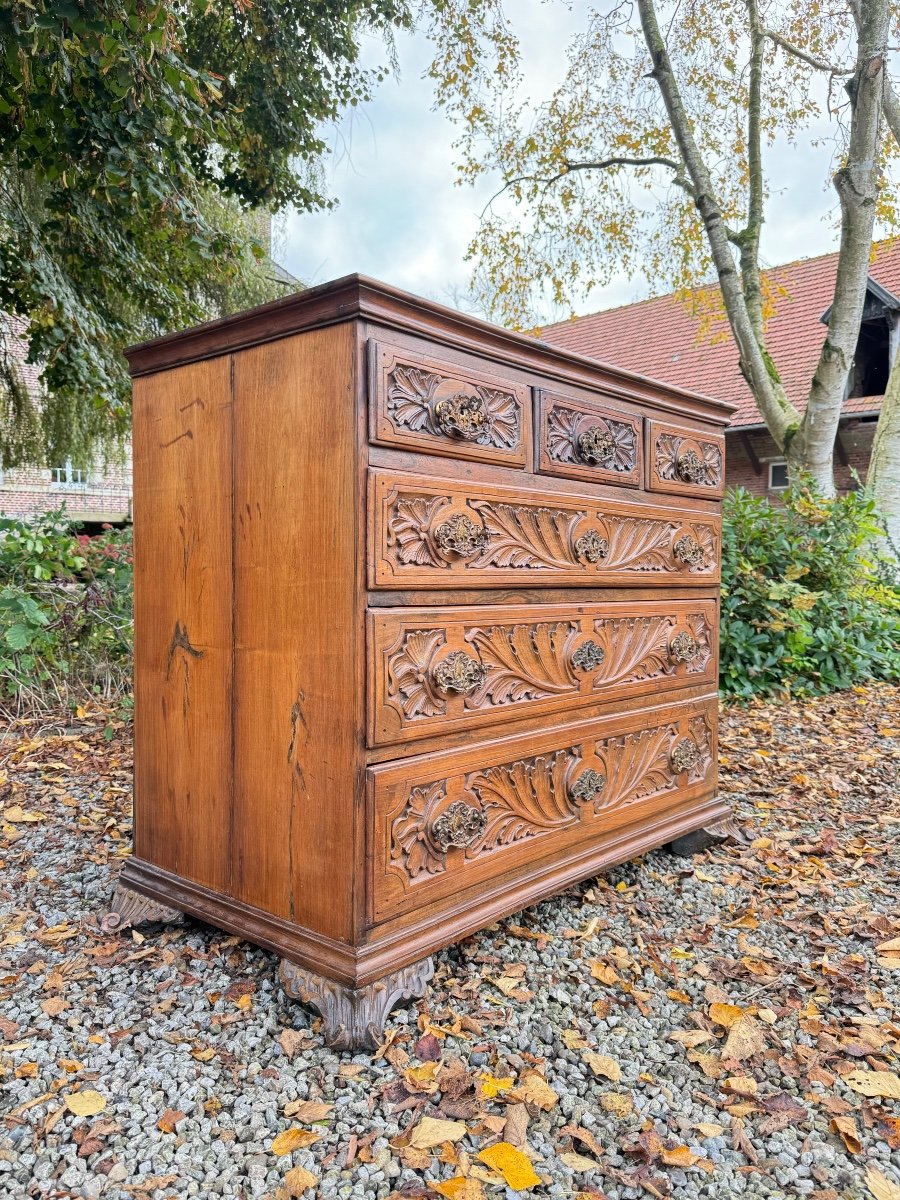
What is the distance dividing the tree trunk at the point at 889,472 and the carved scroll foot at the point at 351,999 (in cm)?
610

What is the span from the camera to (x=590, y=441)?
1.97 meters

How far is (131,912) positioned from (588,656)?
4.38 feet

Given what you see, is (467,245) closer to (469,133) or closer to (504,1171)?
(469,133)

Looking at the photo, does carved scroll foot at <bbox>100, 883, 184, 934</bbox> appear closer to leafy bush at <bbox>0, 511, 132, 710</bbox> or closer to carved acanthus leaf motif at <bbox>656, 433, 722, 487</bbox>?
carved acanthus leaf motif at <bbox>656, 433, 722, 487</bbox>

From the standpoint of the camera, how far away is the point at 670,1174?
1159 millimetres

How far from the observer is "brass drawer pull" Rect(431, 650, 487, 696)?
5.19ft

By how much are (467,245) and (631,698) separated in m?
8.29

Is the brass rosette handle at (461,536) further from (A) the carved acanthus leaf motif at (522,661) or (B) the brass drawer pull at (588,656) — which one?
(B) the brass drawer pull at (588,656)

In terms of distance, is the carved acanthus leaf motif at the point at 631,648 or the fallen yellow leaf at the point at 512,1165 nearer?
the fallen yellow leaf at the point at 512,1165

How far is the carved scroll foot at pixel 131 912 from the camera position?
5.97ft

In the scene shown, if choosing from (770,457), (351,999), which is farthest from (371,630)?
(770,457)

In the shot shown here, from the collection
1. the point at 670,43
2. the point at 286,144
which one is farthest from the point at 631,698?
the point at 670,43

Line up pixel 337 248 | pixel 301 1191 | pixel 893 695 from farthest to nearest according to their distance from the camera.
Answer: pixel 337 248, pixel 893 695, pixel 301 1191

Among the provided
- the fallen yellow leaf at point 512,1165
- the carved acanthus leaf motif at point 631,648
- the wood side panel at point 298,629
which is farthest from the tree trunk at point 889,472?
the fallen yellow leaf at point 512,1165
